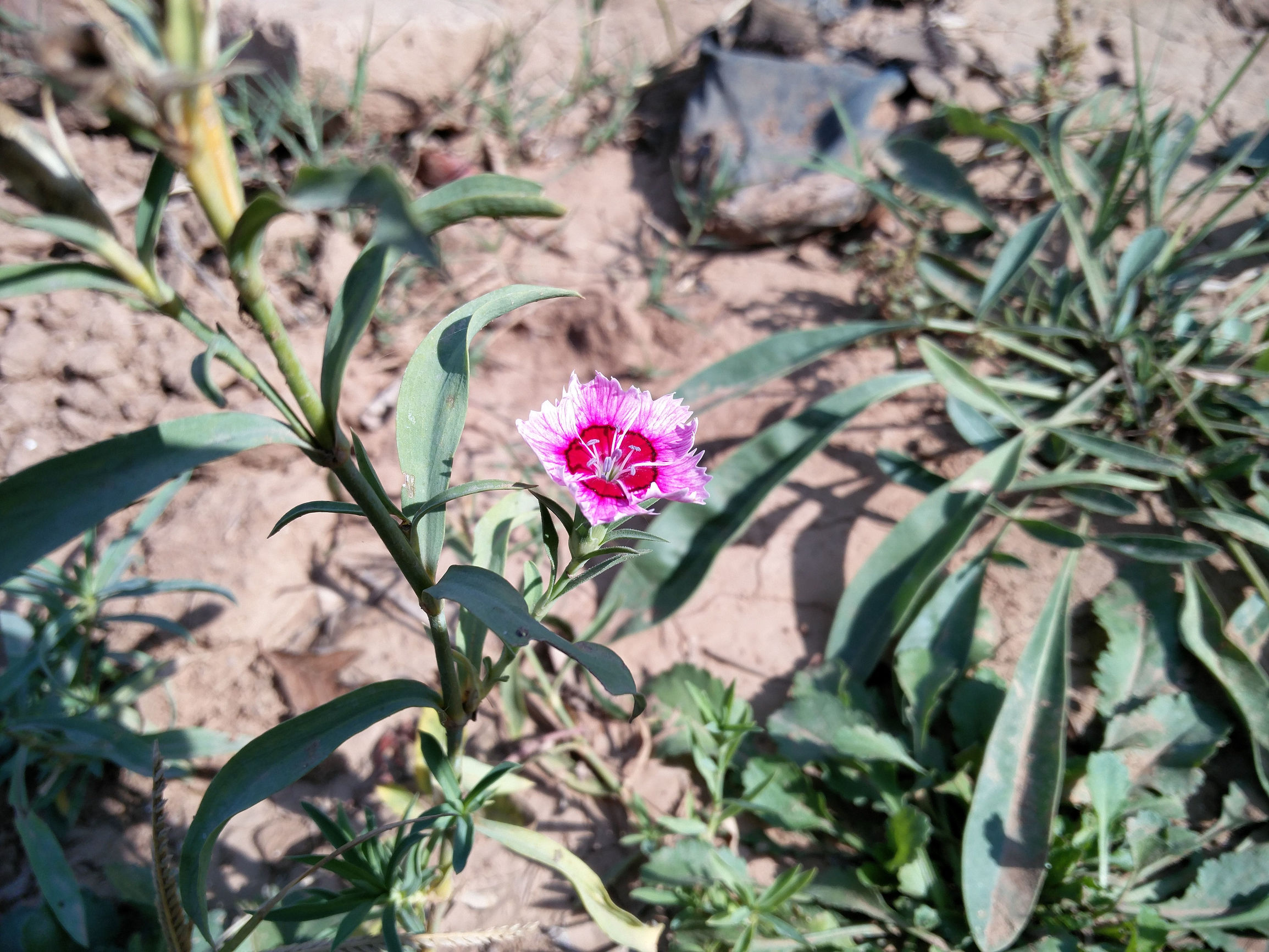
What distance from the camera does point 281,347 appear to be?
29.9 inches

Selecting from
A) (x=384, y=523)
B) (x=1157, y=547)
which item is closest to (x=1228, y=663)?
(x=1157, y=547)

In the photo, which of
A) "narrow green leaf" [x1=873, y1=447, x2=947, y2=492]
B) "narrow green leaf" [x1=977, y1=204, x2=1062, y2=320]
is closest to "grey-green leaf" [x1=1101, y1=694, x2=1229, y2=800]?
"narrow green leaf" [x1=873, y1=447, x2=947, y2=492]

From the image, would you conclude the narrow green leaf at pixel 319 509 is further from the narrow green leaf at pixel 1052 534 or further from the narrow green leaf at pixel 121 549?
the narrow green leaf at pixel 1052 534

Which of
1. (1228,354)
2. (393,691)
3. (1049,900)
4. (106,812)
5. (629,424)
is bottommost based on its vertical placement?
(1049,900)

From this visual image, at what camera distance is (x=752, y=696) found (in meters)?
1.90

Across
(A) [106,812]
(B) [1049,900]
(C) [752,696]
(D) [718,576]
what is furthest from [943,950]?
(A) [106,812]

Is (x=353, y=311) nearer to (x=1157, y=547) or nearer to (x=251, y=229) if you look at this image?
(x=251, y=229)

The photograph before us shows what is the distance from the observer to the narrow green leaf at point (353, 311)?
0.78 meters

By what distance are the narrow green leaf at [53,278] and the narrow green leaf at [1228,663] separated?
2.12 metres

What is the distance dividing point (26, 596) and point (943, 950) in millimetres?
2154

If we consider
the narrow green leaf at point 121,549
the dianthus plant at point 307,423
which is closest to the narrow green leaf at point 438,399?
the dianthus plant at point 307,423

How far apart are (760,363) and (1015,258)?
28.1 inches

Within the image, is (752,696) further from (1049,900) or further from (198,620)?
(198,620)

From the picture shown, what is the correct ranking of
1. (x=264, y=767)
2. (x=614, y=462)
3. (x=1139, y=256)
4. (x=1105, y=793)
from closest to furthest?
(x=264, y=767)
(x=614, y=462)
(x=1105, y=793)
(x=1139, y=256)
